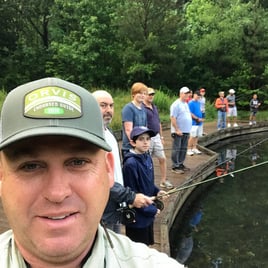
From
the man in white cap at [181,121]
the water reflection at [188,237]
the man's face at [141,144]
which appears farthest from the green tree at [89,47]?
the man's face at [141,144]

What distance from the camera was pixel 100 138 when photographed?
3.57 ft

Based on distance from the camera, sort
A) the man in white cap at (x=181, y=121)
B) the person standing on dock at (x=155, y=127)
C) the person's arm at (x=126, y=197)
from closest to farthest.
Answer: the person's arm at (x=126, y=197)
the person standing on dock at (x=155, y=127)
the man in white cap at (x=181, y=121)

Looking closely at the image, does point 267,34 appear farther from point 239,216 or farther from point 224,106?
point 239,216

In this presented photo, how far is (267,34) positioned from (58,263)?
994 inches

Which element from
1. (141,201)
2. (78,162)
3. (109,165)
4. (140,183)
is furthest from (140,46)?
(78,162)

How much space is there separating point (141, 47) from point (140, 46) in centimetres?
Result: 11

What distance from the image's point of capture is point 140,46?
22.6 meters

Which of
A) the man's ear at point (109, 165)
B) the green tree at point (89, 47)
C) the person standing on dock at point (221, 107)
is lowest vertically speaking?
the man's ear at point (109, 165)

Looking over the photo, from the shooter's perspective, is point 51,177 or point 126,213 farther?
point 126,213

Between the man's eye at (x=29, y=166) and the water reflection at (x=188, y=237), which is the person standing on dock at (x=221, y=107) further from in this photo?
the man's eye at (x=29, y=166)

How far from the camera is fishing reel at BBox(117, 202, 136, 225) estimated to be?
11.0ft

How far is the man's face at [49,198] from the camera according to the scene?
101 centimetres

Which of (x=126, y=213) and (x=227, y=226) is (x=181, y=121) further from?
(x=126, y=213)

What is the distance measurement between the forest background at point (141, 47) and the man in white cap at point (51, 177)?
20.5 meters
